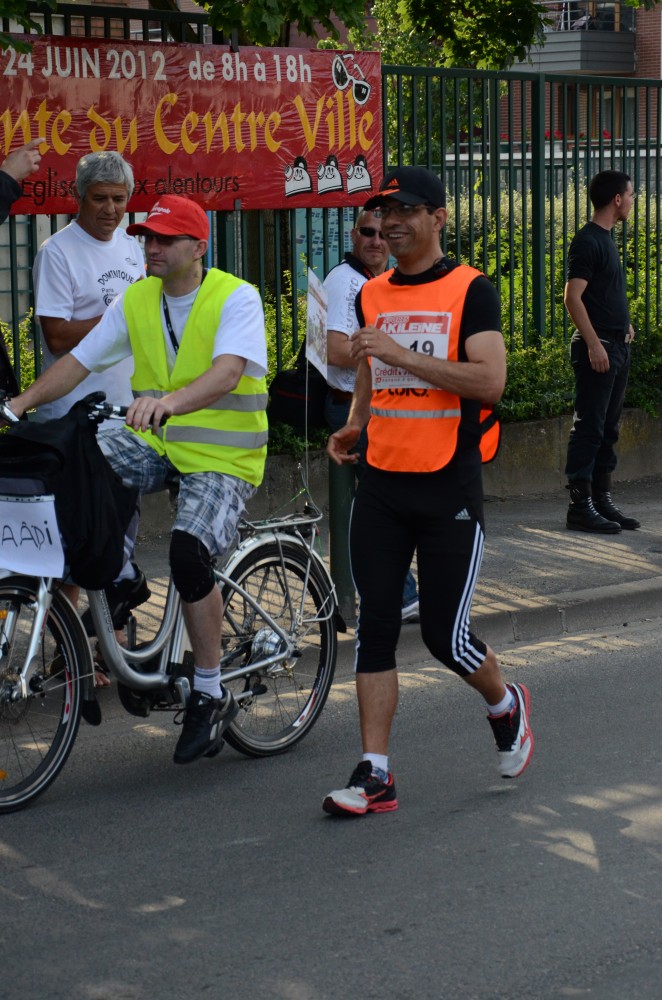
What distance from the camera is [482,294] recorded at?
4988 mm

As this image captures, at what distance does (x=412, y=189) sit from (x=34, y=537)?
162cm

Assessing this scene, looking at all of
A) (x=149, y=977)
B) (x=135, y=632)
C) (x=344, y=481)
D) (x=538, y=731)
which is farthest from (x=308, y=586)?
(x=149, y=977)

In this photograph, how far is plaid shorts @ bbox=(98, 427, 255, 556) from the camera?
5230mm

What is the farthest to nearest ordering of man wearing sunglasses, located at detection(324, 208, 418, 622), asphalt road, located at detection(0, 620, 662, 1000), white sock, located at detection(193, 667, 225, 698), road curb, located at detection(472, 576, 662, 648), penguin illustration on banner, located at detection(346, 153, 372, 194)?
penguin illustration on banner, located at detection(346, 153, 372, 194) → road curb, located at detection(472, 576, 662, 648) → man wearing sunglasses, located at detection(324, 208, 418, 622) → white sock, located at detection(193, 667, 225, 698) → asphalt road, located at detection(0, 620, 662, 1000)

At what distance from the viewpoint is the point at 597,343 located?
940 centimetres

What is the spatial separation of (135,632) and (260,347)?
3.68ft

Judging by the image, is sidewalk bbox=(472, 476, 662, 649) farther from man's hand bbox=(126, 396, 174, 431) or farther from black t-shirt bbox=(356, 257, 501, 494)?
man's hand bbox=(126, 396, 174, 431)

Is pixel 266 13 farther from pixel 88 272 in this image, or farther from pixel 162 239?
pixel 162 239

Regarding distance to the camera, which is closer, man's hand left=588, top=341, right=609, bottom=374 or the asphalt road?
the asphalt road

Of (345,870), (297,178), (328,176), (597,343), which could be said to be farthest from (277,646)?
(328,176)

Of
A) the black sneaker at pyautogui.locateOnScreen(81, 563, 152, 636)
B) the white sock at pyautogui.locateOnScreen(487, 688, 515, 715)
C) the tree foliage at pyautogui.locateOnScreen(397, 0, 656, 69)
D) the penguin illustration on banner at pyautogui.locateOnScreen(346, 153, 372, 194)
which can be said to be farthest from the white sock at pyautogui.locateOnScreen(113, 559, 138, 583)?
the tree foliage at pyautogui.locateOnScreen(397, 0, 656, 69)

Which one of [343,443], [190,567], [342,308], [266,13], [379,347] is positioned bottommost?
[190,567]

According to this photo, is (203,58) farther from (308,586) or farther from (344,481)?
(308,586)

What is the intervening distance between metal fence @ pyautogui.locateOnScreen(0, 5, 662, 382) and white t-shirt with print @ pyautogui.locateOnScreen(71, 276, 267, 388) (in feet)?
10.8
